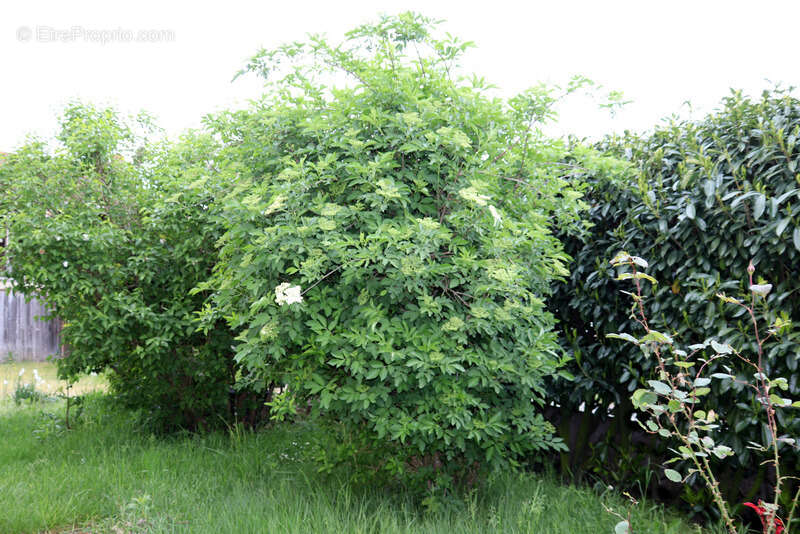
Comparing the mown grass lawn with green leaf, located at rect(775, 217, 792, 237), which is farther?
the mown grass lawn

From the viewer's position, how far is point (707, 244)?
339cm

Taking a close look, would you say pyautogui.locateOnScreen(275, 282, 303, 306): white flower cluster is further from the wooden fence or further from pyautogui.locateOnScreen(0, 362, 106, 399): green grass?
the wooden fence

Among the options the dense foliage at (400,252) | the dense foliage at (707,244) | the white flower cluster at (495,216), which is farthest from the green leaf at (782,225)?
the white flower cluster at (495,216)

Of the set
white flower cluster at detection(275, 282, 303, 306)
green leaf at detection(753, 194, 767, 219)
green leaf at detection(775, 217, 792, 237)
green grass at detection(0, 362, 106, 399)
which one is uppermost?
green leaf at detection(753, 194, 767, 219)

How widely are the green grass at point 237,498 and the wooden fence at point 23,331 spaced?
9.13 metres

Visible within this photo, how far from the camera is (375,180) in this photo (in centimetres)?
314

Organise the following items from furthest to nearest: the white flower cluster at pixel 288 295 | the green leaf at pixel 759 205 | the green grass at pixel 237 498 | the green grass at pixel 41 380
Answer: the green grass at pixel 41 380 < the green grass at pixel 237 498 < the green leaf at pixel 759 205 < the white flower cluster at pixel 288 295

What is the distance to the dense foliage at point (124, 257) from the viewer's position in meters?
4.89

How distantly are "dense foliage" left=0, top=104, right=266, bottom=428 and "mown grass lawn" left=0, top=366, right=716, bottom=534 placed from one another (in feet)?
2.12

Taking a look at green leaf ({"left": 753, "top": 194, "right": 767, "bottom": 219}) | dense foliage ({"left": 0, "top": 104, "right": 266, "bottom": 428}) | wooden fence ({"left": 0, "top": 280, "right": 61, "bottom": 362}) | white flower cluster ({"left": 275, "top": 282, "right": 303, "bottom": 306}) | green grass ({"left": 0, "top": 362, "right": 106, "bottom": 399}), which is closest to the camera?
white flower cluster ({"left": 275, "top": 282, "right": 303, "bottom": 306})

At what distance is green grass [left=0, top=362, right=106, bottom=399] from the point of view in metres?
8.23

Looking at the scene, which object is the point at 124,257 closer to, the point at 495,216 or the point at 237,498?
the point at 237,498

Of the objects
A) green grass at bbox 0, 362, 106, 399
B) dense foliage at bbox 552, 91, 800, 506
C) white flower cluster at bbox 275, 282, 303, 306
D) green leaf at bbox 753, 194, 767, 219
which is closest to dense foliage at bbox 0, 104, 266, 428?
green grass at bbox 0, 362, 106, 399

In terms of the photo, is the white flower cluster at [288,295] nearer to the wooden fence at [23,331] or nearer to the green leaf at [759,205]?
the green leaf at [759,205]
